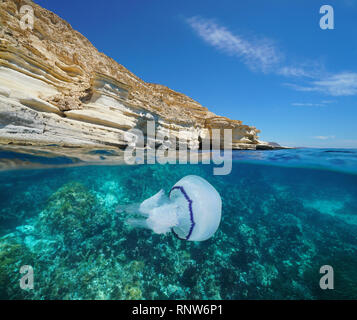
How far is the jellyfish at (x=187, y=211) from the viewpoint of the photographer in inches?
95.7

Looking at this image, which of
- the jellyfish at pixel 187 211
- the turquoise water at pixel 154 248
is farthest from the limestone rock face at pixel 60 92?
the jellyfish at pixel 187 211

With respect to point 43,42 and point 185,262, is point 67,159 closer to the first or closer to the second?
point 185,262

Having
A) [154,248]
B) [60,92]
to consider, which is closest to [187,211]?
[154,248]

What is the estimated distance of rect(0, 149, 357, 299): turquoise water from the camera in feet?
10.6

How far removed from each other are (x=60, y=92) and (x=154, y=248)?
903 cm

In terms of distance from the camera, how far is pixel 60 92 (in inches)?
301

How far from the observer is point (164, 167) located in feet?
32.4

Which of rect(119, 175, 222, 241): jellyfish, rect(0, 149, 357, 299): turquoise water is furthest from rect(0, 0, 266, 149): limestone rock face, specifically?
rect(119, 175, 222, 241): jellyfish

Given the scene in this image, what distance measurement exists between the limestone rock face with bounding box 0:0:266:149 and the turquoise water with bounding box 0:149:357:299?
4.87 feet

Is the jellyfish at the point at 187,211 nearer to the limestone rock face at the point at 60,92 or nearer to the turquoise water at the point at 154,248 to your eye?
the turquoise water at the point at 154,248

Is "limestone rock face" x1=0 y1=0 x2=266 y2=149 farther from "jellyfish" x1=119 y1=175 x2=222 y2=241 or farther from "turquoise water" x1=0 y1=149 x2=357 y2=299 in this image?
"jellyfish" x1=119 y1=175 x2=222 y2=241

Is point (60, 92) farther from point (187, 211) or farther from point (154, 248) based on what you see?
point (187, 211)
